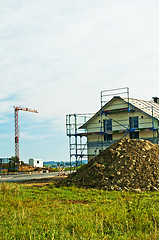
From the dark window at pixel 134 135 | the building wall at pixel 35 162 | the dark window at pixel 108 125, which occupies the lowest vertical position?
the building wall at pixel 35 162

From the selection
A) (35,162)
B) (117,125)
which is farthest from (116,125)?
(35,162)

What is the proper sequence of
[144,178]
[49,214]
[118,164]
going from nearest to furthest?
[49,214]
[144,178]
[118,164]

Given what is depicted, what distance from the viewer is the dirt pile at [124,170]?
1641cm

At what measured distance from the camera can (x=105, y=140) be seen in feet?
114

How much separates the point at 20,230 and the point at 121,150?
44.4 ft

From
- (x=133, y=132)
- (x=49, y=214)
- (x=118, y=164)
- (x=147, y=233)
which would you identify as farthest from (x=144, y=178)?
(x=133, y=132)

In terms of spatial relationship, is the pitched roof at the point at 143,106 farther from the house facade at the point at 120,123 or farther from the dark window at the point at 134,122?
the dark window at the point at 134,122

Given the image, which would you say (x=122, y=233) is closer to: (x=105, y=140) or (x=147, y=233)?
(x=147, y=233)

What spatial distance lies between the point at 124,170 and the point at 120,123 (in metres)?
16.5

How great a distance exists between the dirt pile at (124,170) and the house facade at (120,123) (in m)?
11.0

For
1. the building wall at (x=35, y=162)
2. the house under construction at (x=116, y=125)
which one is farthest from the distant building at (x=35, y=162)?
the house under construction at (x=116, y=125)

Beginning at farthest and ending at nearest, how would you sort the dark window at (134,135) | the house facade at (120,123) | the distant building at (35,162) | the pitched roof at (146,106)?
the distant building at (35,162) → the dark window at (134,135) → the pitched roof at (146,106) → the house facade at (120,123)

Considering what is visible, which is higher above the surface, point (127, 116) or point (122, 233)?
point (127, 116)

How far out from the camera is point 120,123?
110 ft
